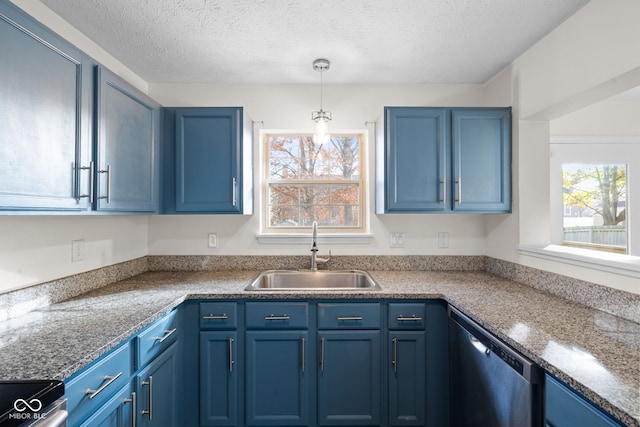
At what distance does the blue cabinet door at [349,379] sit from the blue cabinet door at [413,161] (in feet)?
2.98

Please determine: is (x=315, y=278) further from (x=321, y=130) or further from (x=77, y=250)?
(x=77, y=250)

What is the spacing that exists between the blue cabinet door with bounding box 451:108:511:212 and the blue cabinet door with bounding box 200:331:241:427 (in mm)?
1693

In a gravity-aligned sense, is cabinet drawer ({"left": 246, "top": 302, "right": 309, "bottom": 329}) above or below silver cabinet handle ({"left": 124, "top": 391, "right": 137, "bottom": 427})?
above

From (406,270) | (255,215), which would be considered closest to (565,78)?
(406,270)

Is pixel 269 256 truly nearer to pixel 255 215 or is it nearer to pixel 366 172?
pixel 255 215

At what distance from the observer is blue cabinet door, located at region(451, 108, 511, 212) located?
2098mm

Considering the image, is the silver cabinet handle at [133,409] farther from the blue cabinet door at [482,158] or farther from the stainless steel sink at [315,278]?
the blue cabinet door at [482,158]

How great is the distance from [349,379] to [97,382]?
125cm

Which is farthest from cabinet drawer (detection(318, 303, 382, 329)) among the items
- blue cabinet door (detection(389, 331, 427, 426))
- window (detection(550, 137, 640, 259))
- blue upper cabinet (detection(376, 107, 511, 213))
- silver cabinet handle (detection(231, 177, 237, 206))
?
window (detection(550, 137, 640, 259))

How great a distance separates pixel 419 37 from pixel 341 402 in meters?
2.16

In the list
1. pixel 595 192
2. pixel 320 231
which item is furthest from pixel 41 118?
pixel 595 192

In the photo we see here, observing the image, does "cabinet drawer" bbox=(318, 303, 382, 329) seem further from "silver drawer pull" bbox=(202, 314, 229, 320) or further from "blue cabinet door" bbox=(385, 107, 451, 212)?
"blue cabinet door" bbox=(385, 107, 451, 212)

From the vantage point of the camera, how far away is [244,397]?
1.81 meters

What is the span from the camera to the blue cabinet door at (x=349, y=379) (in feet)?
5.95
